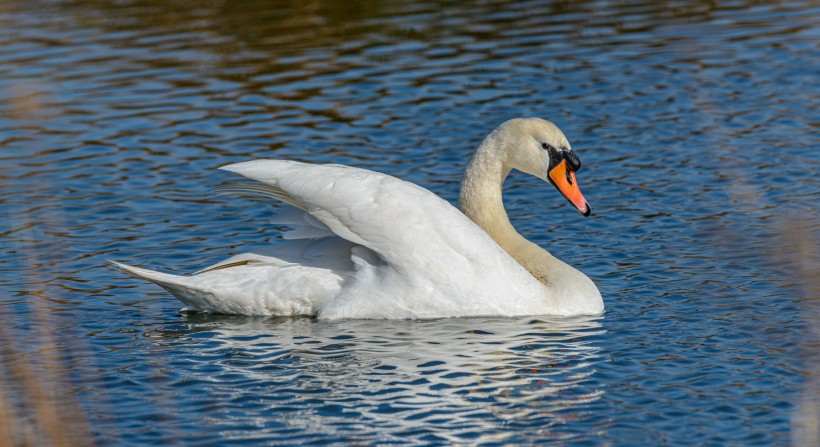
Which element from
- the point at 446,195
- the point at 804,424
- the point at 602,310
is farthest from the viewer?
the point at 446,195

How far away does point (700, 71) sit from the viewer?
1705cm

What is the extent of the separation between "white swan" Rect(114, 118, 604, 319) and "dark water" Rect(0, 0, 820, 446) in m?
0.19

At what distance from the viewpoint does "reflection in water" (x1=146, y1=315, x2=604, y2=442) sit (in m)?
7.55

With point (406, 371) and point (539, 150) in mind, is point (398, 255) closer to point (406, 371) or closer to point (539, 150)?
point (406, 371)

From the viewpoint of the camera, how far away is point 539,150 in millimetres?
10133

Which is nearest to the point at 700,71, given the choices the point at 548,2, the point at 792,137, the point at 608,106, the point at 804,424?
the point at 608,106

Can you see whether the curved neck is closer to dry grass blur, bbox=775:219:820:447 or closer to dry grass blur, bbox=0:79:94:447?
dry grass blur, bbox=775:219:820:447

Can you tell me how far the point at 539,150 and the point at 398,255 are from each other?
1.55 metres

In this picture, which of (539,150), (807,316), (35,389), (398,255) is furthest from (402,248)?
(35,389)

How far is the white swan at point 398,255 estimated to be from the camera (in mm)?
9281

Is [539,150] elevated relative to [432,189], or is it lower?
elevated

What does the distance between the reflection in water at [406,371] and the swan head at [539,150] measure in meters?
1.22

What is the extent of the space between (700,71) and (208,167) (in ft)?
21.5

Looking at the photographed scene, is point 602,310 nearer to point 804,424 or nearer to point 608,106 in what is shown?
point 804,424
